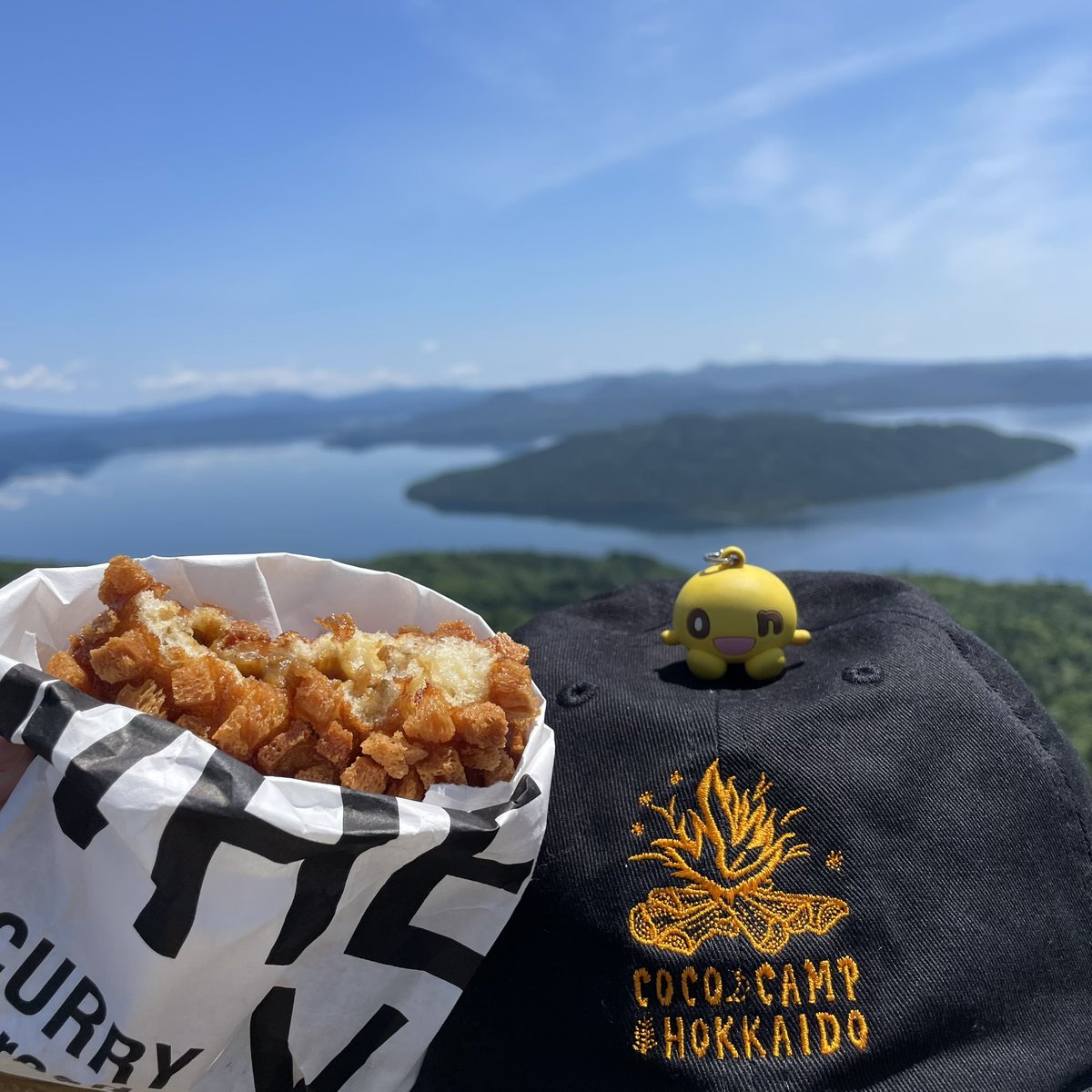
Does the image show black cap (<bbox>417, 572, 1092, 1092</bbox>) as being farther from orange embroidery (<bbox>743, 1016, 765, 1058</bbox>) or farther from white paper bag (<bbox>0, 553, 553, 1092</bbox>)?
white paper bag (<bbox>0, 553, 553, 1092</bbox>)

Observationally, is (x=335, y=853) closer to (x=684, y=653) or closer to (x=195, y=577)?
(x=195, y=577)

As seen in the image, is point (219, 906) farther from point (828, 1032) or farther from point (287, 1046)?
point (828, 1032)

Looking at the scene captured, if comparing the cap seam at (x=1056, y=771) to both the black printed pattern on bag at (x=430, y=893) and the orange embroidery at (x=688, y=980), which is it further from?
the black printed pattern on bag at (x=430, y=893)

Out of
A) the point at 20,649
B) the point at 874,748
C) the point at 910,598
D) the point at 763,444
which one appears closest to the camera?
the point at 20,649

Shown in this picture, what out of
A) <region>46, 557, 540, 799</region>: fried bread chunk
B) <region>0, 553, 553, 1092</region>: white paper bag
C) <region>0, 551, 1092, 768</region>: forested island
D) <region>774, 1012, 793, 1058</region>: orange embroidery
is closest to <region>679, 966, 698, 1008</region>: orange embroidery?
<region>774, 1012, 793, 1058</region>: orange embroidery

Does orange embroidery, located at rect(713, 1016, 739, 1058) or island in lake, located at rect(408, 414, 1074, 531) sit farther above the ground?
orange embroidery, located at rect(713, 1016, 739, 1058)

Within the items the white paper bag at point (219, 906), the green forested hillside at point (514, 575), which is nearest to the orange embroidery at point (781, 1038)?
the white paper bag at point (219, 906)

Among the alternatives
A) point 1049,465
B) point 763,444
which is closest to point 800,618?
point 763,444
